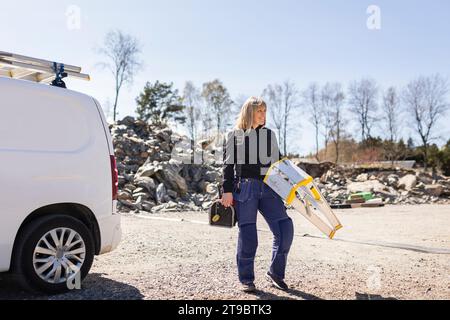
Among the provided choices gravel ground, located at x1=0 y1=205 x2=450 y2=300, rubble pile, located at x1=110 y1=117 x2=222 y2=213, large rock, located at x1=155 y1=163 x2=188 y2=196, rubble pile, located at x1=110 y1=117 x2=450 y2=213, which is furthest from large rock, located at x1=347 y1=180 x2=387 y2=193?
gravel ground, located at x1=0 y1=205 x2=450 y2=300

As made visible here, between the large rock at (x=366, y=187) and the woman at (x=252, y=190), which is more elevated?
the woman at (x=252, y=190)

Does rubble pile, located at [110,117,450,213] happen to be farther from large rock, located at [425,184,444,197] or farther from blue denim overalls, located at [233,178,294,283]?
blue denim overalls, located at [233,178,294,283]

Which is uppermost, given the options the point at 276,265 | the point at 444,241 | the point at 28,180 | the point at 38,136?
the point at 38,136

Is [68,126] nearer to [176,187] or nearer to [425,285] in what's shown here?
[425,285]

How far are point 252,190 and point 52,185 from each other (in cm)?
188

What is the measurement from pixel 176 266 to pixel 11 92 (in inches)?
113

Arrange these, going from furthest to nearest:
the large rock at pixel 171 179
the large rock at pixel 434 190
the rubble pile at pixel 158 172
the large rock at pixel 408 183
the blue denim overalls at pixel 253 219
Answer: the large rock at pixel 408 183 → the large rock at pixel 434 190 → the large rock at pixel 171 179 → the rubble pile at pixel 158 172 → the blue denim overalls at pixel 253 219

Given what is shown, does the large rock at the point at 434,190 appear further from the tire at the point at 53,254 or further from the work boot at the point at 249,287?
the tire at the point at 53,254

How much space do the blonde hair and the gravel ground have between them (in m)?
1.64

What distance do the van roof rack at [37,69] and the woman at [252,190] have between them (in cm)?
195

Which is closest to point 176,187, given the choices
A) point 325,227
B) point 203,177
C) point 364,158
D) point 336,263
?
point 203,177

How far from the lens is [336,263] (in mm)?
5906

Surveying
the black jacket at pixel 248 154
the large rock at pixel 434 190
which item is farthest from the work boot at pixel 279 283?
the large rock at pixel 434 190

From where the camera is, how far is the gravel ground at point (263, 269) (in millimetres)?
4266
